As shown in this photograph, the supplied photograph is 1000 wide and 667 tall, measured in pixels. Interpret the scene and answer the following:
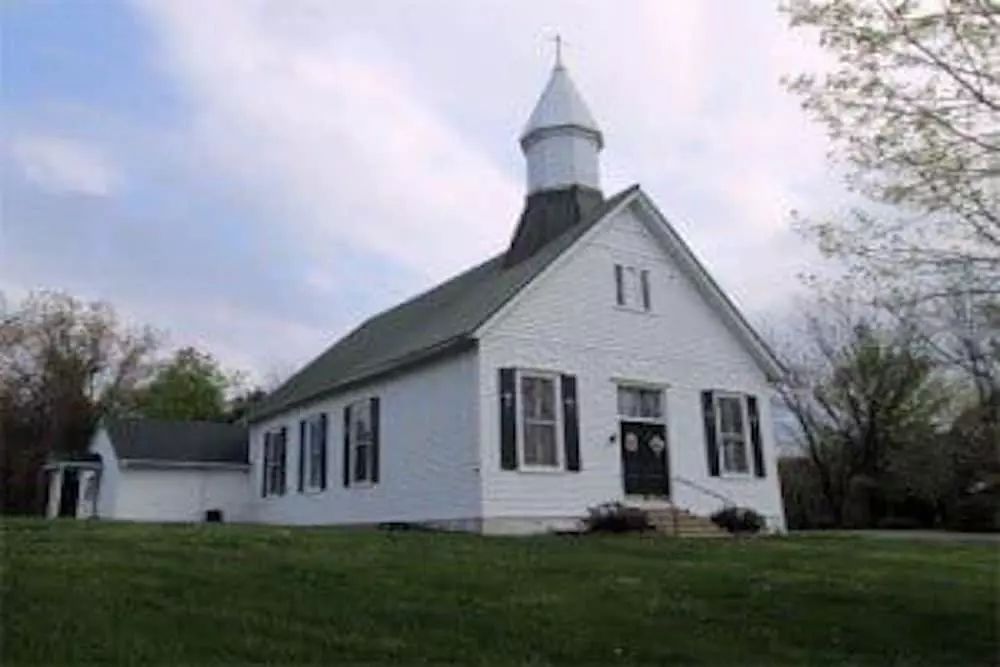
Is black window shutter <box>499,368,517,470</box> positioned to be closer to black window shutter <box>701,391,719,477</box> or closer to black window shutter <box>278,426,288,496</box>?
black window shutter <box>701,391,719,477</box>

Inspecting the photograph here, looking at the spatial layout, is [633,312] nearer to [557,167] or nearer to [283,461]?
[557,167]

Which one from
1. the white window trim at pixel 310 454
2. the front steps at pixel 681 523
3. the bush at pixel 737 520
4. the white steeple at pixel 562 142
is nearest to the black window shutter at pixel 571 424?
the front steps at pixel 681 523

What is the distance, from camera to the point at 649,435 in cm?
2052

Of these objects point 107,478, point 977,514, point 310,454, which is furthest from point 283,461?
point 977,514

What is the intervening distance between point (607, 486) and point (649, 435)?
5.31 feet

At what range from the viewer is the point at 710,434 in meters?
21.3

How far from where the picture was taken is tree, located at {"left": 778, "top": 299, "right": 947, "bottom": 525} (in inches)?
1412

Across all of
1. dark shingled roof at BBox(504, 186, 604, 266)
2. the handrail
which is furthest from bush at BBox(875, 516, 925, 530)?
dark shingled roof at BBox(504, 186, 604, 266)

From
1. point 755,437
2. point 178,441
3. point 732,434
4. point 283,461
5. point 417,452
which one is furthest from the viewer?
point 178,441

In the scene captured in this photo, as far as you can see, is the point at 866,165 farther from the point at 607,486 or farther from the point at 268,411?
the point at 268,411

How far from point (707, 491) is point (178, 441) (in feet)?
60.5

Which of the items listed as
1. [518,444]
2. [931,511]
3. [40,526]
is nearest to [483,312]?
[518,444]

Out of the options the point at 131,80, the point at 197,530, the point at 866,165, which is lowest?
the point at 197,530

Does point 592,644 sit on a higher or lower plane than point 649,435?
lower
